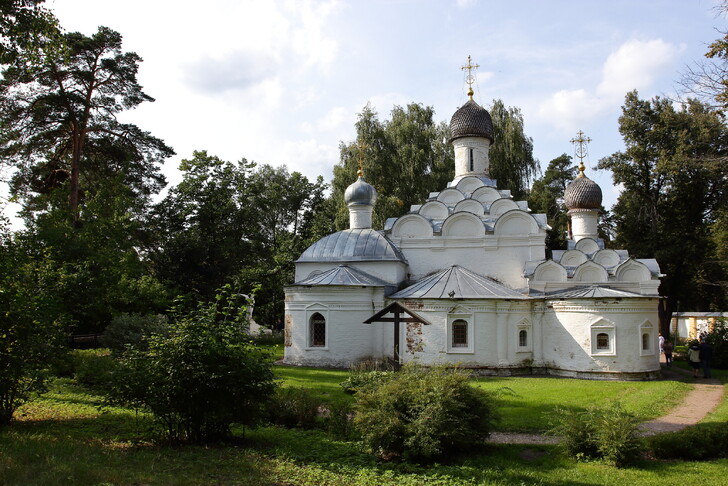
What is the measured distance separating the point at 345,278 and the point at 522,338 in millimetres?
5597

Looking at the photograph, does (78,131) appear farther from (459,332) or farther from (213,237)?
(459,332)

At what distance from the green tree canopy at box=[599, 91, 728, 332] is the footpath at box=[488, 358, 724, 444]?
407 inches

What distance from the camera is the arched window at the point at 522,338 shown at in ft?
53.3

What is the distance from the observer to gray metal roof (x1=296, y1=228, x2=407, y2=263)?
18297 millimetres

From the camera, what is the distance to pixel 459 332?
15.9 metres

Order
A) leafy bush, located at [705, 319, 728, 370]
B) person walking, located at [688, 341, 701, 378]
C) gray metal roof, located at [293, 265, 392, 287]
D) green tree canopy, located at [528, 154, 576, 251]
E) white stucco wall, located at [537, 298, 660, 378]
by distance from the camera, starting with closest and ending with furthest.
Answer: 1. white stucco wall, located at [537, 298, 660, 378]
2. person walking, located at [688, 341, 701, 378]
3. gray metal roof, located at [293, 265, 392, 287]
4. leafy bush, located at [705, 319, 728, 370]
5. green tree canopy, located at [528, 154, 576, 251]

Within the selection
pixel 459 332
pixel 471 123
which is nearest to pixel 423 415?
pixel 459 332

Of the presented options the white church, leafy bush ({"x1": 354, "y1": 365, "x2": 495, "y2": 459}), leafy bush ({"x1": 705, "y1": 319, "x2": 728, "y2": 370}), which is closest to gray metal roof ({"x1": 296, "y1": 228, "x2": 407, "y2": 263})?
the white church

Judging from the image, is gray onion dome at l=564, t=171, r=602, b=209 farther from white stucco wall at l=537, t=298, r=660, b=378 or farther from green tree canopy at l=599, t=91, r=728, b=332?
green tree canopy at l=599, t=91, r=728, b=332

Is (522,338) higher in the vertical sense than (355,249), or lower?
lower

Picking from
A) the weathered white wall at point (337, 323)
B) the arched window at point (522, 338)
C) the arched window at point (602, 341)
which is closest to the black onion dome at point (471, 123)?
the weathered white wall at point (337, 323)

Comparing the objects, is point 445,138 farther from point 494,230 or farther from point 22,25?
point 22,25

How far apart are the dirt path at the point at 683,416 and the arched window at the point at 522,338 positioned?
164 inches

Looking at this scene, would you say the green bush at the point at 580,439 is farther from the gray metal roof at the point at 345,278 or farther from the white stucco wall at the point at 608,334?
the gray metal roof at the point at 345,278
